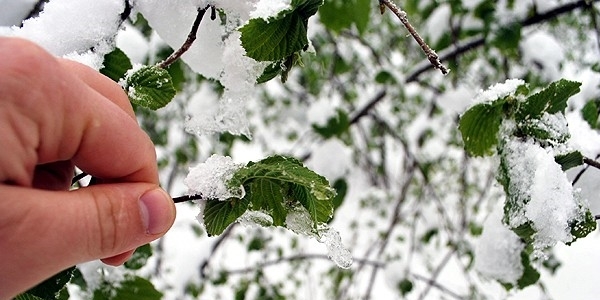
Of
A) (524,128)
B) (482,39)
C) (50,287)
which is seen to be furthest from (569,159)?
(482,39)

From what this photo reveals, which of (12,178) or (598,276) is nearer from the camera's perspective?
(12,178)

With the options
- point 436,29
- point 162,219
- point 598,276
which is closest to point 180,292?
point 436,29

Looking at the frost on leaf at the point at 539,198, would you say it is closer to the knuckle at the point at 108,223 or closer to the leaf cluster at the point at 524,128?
the leaf cluster at the point at 524,128

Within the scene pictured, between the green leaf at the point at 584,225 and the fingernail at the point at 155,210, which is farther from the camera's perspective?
the green leaf at the point at 584,225

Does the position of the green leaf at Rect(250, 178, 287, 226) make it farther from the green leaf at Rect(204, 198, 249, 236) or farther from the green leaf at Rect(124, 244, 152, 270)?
the green leaf at Rect(124, 244, 152, 270)

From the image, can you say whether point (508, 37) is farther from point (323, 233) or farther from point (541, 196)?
point (323, 233)

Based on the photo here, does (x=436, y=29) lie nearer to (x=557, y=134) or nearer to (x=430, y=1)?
Answer: (x=430, y=1)

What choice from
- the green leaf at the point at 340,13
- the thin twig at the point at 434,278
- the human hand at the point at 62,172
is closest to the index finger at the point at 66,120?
the human hand at the point at 62,172
